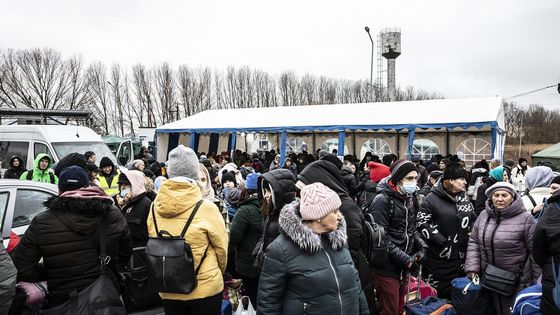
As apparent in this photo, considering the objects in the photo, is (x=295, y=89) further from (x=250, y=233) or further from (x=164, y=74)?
(x=250, y=233)

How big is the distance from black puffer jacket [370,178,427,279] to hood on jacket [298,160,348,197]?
31.6 inches

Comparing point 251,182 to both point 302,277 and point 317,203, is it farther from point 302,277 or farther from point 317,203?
point 302,277

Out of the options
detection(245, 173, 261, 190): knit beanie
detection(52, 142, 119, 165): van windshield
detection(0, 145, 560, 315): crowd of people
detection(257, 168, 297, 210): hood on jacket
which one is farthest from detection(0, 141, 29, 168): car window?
detection(257, 168, 297, 210): hood on jacket

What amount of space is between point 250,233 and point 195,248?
3.29 feet

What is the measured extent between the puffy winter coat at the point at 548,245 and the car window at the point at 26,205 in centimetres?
449

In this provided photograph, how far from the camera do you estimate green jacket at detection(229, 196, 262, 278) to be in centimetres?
373

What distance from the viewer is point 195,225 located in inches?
112

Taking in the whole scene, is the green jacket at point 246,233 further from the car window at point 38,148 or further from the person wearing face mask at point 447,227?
the car window at point 38,148

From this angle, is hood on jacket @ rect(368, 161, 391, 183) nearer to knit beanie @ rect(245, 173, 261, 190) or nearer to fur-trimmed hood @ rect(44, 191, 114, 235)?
knit beanie @ rect(245, 173, 261, 190)

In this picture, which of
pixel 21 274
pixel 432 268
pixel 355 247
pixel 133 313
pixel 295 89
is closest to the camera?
pixel 21 274

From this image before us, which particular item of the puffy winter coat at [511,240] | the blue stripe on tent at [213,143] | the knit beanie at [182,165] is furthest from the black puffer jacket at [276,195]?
the blue stripe on tent at [213,143]

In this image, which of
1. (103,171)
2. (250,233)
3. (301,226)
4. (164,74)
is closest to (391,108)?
(103,171)

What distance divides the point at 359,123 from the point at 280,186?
495 inches

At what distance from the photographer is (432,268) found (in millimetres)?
4652
